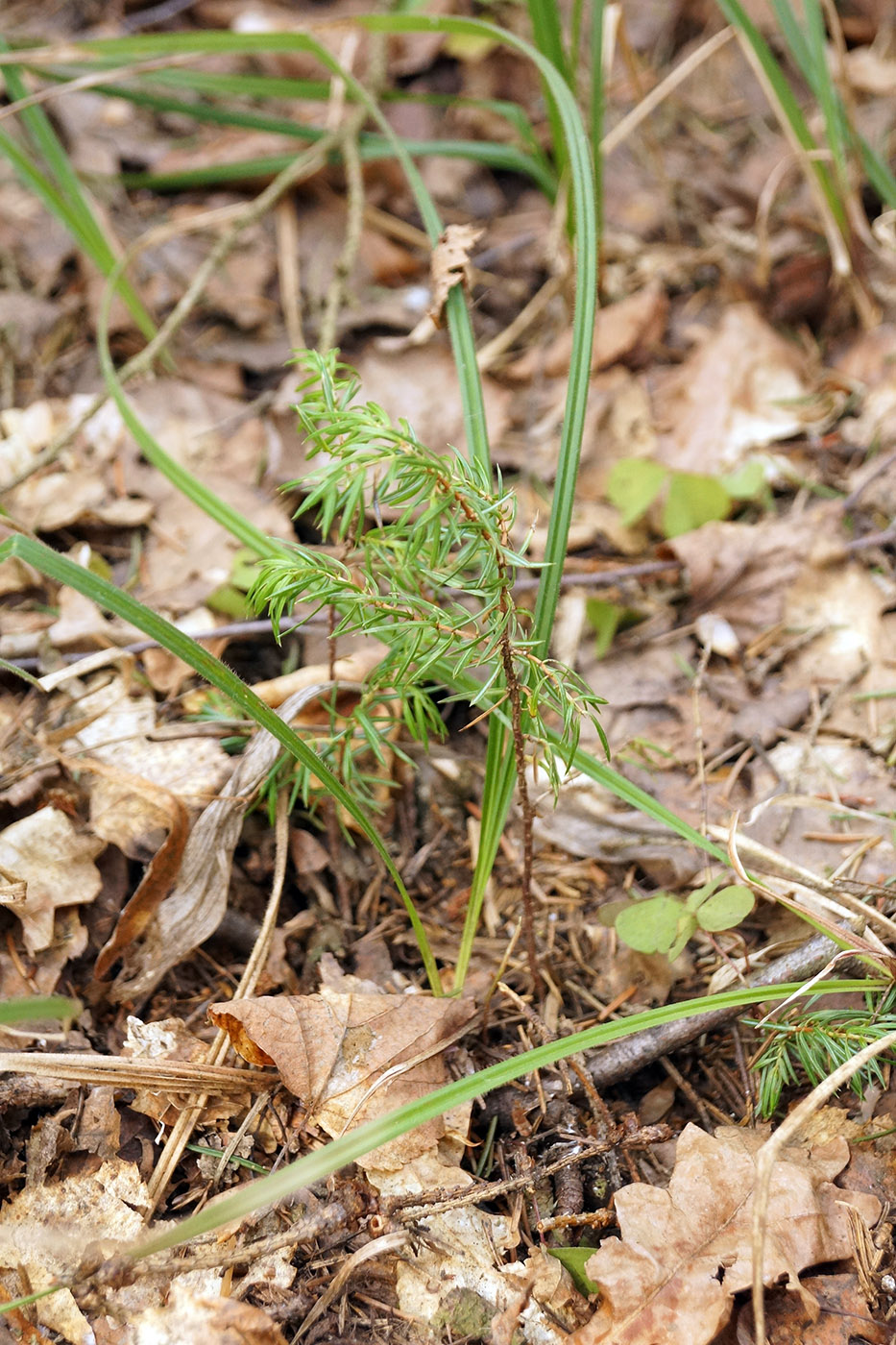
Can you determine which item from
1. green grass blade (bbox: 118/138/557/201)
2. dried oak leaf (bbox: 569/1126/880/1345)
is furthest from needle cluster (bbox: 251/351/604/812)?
green grass blade (bbox: 118/138/557/201)

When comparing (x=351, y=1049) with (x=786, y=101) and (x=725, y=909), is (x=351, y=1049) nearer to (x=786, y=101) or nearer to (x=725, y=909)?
(x=725, y=909)

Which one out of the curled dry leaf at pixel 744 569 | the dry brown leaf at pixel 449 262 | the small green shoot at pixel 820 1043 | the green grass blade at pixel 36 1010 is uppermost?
the dry brown leaf at pixel 449 262

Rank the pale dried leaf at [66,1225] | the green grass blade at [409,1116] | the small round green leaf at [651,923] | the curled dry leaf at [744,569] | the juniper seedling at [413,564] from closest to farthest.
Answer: the green grass blade at [409,1116], the juniper seedling at [413,564], the pale dried leaf at [66,1225], the small round green leaf at [651,923], the curled dry leaf at [744,569]

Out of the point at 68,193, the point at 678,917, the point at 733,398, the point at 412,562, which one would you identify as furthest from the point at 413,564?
the point at 68,193

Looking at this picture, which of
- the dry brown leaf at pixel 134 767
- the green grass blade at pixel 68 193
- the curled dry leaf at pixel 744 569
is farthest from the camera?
the green grass blade at pixel 68 193

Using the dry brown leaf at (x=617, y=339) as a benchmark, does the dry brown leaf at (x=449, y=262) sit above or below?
above

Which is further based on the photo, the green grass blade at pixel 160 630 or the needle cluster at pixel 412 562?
the green grass blade at pixel 160 630

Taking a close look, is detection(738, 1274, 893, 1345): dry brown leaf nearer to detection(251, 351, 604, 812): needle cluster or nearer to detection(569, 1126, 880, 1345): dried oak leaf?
detection(569, 1126, 880, 1345): dried oak leaf

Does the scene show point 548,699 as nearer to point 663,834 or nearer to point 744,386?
point 663,834

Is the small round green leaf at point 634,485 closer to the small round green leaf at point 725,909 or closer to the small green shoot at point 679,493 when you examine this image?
the small green shoot at point 679,493

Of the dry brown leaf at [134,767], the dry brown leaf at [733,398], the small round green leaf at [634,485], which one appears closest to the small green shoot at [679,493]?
the small round green leaf at [634,485]
